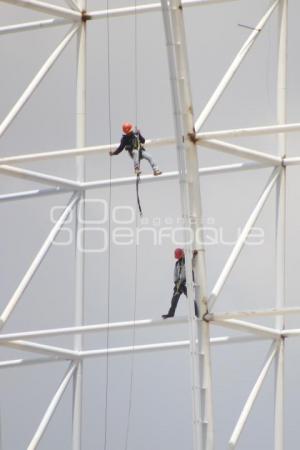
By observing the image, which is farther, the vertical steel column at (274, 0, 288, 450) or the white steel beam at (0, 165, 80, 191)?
the white steel beam at (0, 165, 80, 191)

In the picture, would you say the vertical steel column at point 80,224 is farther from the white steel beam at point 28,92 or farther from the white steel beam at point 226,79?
the white steel beam at point 226,79

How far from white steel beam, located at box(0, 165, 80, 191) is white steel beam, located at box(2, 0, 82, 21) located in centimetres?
304

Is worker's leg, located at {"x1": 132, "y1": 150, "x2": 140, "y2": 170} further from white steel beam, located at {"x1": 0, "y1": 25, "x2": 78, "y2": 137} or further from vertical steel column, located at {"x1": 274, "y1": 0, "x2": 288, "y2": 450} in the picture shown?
vertical steel column, located at {"x1": 274, "y1": 0, "x2": 288, "y2": 450}

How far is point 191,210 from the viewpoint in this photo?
105ft

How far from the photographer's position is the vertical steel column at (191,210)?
103 feet

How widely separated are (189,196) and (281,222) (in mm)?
4127

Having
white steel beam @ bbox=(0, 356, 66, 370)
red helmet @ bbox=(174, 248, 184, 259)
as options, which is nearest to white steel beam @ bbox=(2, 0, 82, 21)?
red helmet @ bbox=(174, 248, 184, 259)

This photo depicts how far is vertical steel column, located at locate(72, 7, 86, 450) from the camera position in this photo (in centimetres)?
3716

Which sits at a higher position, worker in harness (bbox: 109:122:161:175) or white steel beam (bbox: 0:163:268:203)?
white steel beam (bbox: 0:163:268:203)

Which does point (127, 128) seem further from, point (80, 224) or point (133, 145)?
point (80, 224)

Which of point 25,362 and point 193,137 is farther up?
point 193,137

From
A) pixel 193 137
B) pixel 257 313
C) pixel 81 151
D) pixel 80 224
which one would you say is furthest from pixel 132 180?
pixel 257 313

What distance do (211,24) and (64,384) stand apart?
35.6ft

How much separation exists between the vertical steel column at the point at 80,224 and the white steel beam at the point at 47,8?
284mm
